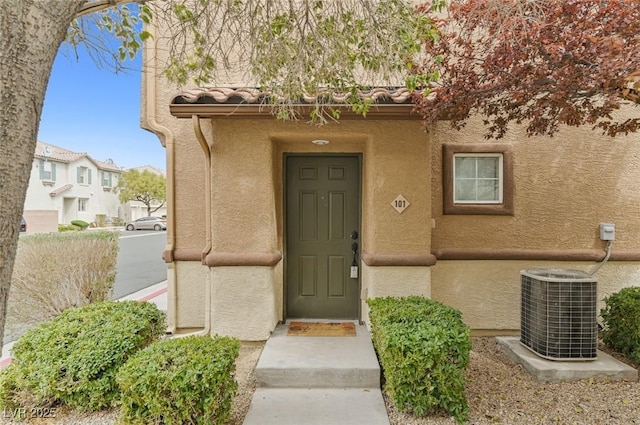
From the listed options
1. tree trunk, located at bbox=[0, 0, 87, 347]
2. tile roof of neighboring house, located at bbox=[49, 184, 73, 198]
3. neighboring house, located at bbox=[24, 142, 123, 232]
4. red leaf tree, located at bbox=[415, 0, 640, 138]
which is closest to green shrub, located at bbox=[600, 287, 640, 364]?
red leaf tree, located at bbox=[415, 0, 640, 138]

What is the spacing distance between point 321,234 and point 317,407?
2.63 meters

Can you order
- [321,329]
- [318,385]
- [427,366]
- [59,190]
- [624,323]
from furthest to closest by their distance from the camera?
1. [59,190]
2. [321,329]
3. [624,323]
4. [318,385]
5. [427,366]

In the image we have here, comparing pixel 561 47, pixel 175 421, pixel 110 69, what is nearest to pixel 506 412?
pixel 175 421

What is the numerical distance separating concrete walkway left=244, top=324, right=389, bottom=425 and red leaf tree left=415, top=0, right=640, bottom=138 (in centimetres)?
307

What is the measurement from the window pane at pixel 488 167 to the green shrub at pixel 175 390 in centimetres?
471

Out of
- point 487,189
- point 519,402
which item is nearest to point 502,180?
point 487,189

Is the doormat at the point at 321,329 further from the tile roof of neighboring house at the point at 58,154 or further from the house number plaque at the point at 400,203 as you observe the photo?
the tile roof of neighboring house at the point at 58,154

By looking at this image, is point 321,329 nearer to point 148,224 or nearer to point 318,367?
point 318,367

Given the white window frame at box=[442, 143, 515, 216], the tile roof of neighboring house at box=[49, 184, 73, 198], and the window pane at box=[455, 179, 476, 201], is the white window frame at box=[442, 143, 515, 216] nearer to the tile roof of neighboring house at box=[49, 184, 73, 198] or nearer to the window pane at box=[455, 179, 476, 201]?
the window pane at box=[455, 179, 476, 201]

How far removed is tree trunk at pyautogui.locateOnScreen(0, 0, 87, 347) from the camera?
1.76 meters

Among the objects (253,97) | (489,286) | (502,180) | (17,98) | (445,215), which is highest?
(253,97)

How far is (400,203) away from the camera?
469 cm

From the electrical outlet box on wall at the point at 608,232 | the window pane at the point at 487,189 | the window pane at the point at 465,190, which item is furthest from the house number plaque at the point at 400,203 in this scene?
the electrical outlet box on wall at the point at 608,232

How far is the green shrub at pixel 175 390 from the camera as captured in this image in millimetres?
2678
